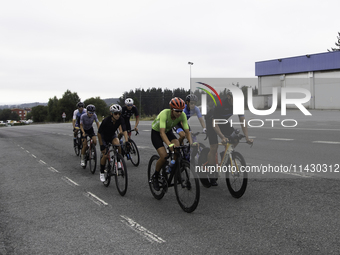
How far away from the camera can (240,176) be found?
5.66 metres

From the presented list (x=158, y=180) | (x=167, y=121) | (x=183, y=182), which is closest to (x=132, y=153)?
(x=158, y=180)

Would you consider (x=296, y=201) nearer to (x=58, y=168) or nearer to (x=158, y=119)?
(x=158, y=119)

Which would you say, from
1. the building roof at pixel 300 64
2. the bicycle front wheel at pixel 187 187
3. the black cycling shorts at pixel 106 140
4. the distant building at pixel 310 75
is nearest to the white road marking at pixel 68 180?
the black cycling shorts at pixel 106 140

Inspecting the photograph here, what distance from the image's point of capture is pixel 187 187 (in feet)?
16.9

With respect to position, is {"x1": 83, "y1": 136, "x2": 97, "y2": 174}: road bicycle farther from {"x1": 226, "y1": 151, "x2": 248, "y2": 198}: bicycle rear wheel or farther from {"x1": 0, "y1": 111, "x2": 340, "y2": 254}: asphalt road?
{"x1": 226, "y1": 151, "x2": 248, "y2": 198}: bicycle rear wheel

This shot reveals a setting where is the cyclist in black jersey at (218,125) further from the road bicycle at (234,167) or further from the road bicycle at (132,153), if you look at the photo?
the road bicycle at (132,153)

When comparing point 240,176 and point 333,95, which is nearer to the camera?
point 240,176

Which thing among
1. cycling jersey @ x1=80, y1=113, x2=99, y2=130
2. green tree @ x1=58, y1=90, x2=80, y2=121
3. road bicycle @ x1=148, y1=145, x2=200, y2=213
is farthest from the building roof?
green tree @ x1=58, y1=90, x2=80, y2=121

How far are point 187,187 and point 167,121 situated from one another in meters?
1.20

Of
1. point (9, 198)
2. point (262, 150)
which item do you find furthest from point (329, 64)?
point (9, 198)

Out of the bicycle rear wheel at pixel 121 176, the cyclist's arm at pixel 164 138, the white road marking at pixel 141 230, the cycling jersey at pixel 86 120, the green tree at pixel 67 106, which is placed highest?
the green tree at pixel 67 106

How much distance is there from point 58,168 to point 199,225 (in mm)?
7071

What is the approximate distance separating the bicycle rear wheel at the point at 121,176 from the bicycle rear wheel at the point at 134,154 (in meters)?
3.37

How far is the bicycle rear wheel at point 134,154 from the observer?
10242mm
